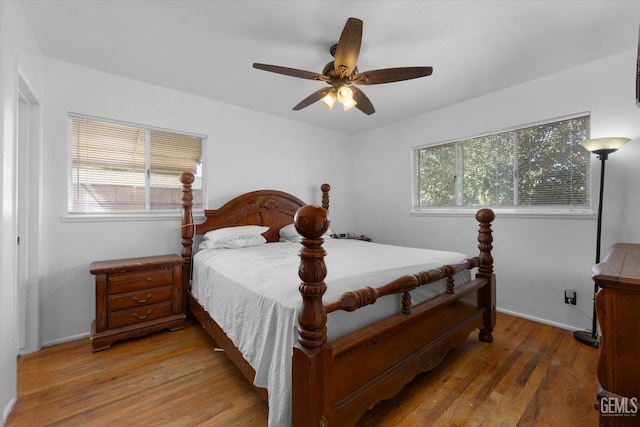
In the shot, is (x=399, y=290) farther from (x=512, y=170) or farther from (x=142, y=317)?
(x=512, y=170)

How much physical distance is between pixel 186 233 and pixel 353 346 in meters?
2.28

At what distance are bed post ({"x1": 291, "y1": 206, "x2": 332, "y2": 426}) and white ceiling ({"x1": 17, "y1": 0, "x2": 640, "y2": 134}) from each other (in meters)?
1.59

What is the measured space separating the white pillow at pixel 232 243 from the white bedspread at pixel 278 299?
0.52 meters

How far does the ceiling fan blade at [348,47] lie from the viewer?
1607 mm

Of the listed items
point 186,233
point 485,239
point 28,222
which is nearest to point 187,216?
point 186,233

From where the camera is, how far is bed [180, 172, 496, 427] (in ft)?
3.75

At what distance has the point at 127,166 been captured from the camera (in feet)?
9.37

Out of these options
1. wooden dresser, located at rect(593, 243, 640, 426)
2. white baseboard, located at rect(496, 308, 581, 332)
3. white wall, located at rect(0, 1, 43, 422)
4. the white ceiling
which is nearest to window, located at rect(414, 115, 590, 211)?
the white ceiling

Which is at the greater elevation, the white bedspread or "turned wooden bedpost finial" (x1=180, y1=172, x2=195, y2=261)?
"turned wooden bedpost finial" (x1=180, y1=172, x2=195, y2=261)

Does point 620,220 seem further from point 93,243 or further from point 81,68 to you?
point 81,68

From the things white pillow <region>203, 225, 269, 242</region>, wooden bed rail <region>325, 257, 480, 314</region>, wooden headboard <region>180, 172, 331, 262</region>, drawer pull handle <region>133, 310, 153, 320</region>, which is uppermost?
wooden headboard <region>180, 172, 331, 262</region>

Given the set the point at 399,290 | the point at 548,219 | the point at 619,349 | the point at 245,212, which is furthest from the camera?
the point at 245,212

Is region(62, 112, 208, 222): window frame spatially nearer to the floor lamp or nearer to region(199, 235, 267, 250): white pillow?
region(199, 235, 267, 250): white pillow

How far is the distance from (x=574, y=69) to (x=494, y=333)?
8.63ft
